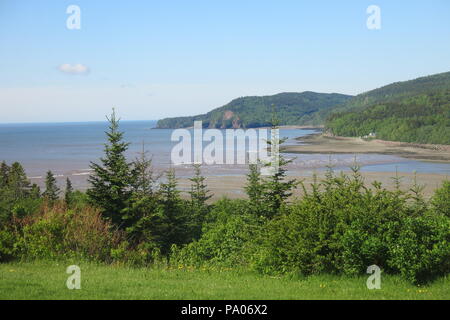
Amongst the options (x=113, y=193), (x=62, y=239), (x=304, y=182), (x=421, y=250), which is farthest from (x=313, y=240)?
(x=304, y=182)

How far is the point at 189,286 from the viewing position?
941cm

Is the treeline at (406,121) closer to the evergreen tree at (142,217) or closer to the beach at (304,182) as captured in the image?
the beach at (304,182)

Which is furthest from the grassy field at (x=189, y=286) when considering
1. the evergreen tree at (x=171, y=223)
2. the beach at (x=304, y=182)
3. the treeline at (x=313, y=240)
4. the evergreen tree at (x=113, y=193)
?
the beach at (x=304, y=182)

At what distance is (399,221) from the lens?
1057 cm

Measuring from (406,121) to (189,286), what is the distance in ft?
492

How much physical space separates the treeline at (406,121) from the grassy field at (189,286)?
121 meters

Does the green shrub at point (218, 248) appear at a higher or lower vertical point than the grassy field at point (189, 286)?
lower

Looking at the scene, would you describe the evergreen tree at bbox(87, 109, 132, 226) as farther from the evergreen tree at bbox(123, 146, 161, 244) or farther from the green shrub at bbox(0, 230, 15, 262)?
the green shrub at bbox(0, 230, 15, 262)

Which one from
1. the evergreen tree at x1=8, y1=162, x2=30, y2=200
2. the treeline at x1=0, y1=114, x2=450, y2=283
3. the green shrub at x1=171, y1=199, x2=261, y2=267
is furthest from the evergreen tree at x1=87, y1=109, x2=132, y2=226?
the evergreen tree at x1=8, y1=162, x2=30, y2=200

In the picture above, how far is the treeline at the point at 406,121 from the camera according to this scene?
430ft

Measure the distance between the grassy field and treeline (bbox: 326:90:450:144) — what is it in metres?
121
